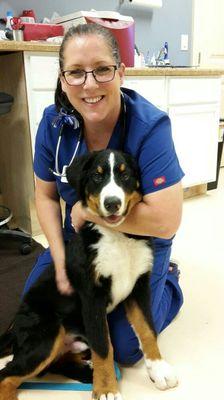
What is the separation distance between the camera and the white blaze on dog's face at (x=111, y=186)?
3.42ft

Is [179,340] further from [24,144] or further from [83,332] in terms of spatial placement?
[24,144]

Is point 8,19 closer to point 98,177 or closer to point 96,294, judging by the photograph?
point 98,177

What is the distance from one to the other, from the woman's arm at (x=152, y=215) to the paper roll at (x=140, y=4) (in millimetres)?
2921

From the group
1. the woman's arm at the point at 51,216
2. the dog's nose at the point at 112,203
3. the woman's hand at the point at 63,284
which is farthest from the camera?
the woman's arm at the point at 51,216

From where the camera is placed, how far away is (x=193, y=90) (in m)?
3.05

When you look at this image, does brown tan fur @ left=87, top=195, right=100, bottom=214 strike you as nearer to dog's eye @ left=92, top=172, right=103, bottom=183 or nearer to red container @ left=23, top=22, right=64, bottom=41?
dog's eye @ left=92, top=172, right=103, bottom=183

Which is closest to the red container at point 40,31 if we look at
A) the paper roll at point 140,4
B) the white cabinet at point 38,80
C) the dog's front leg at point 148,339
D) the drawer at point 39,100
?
the white cabinet at point 38,80

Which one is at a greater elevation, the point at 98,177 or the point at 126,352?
the point at 98,177

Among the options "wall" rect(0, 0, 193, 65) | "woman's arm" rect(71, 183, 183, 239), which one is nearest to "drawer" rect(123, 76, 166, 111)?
"wall" rect(0, 0, 193, 65)

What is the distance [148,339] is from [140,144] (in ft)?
2.12

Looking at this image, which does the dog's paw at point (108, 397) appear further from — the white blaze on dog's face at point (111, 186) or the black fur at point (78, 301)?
the white blaze on dog's face at point (111, 186)

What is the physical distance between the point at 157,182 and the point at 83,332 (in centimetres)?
55

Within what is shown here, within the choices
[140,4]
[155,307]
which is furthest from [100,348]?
[140,4]

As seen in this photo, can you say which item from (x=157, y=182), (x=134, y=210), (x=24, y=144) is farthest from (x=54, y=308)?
(x=24, y=144)
